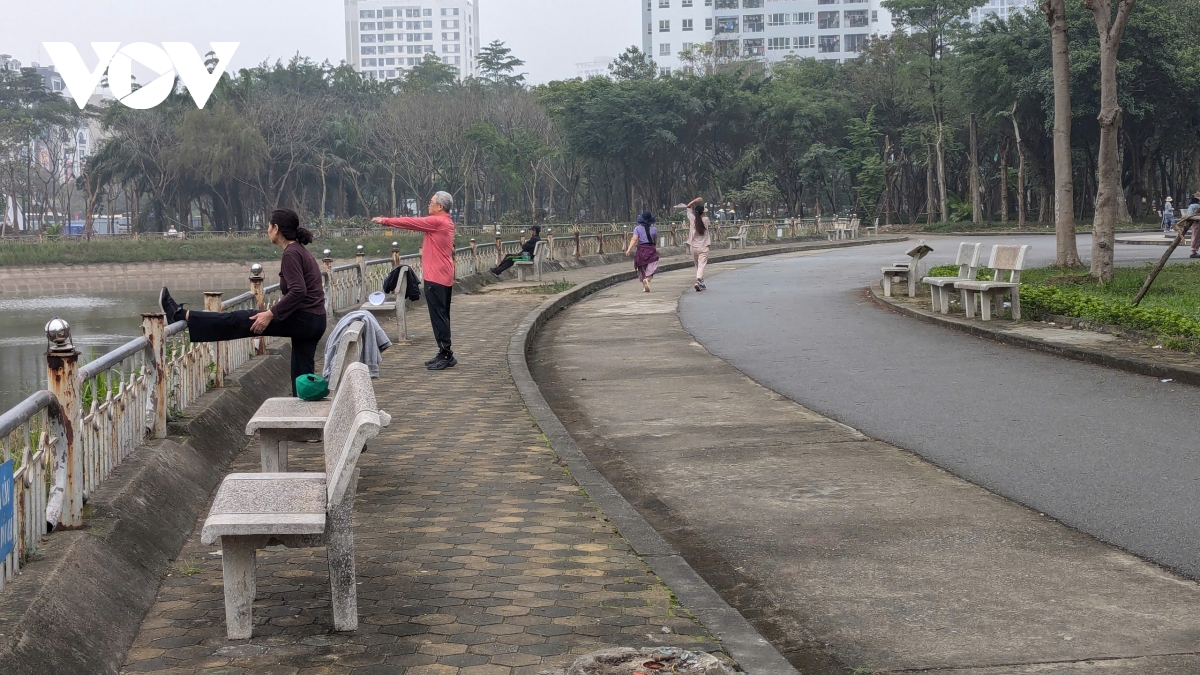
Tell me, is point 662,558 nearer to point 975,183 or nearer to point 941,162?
point 975,183

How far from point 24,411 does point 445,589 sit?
5.79ft

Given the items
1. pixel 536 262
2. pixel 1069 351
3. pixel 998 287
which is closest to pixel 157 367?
pixel 1069 351

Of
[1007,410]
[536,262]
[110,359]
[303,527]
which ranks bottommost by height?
[1007,410]

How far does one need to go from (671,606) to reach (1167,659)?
1.81m

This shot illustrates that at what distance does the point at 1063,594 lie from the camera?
521 centimetres

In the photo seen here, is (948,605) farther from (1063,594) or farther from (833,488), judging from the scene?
(833,488)

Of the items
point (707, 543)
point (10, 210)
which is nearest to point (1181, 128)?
point (707, 543)

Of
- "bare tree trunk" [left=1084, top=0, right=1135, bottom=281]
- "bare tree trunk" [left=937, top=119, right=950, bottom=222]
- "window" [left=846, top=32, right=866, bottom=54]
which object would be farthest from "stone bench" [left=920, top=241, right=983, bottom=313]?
"window" [left=846, top=32, right=866, bottom=54]

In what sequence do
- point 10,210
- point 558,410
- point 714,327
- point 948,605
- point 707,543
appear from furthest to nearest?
point 10,210, point 714,327, point 558,410, point 707,543, point 948,605

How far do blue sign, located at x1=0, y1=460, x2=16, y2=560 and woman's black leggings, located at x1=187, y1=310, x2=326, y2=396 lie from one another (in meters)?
3.12

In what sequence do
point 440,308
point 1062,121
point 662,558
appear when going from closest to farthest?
point 662,558 < point 440,308 < point 1062,121

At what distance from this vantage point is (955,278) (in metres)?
17.0

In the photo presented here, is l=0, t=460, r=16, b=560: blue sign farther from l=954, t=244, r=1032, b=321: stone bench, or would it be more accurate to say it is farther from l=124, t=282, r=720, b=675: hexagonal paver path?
l=954, t=244, r=1032, b=321: stone bench

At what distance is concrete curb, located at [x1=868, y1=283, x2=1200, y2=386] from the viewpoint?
1086cm
